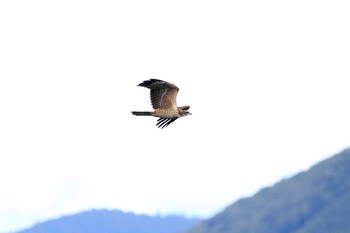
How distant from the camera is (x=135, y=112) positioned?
5522 centimetres

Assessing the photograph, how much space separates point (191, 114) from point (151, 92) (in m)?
3.33

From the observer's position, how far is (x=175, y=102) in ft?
181

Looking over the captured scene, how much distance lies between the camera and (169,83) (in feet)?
177

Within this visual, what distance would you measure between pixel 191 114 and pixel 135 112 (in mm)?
3693

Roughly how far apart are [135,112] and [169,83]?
112 inches

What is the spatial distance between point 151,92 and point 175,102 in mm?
1502

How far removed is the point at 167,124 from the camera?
55719 mm

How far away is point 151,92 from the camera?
180ft

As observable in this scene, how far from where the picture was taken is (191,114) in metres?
57.0

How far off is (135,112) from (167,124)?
79.8 inches

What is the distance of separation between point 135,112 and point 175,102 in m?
2.37

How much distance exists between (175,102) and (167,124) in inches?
57.6

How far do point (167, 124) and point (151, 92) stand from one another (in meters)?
2.19
